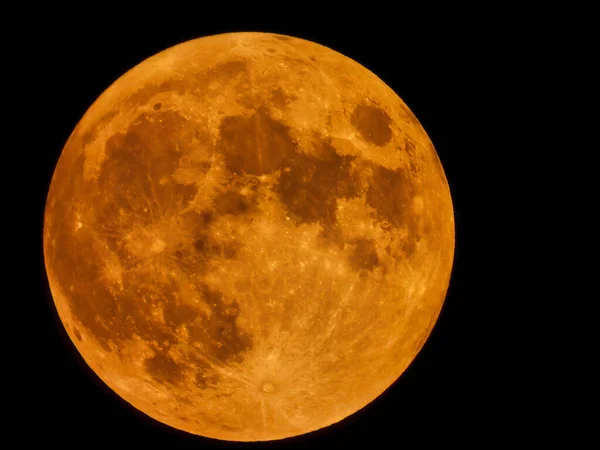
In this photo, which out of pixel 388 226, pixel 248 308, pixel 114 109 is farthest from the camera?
pixel 114 109

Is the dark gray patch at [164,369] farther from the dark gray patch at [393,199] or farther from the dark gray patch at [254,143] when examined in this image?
the dark gray patch at [393,199]

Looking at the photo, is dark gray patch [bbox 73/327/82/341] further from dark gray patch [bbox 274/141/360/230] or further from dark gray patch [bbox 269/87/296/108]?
dark gray patch [bbox 269/87/296/108]

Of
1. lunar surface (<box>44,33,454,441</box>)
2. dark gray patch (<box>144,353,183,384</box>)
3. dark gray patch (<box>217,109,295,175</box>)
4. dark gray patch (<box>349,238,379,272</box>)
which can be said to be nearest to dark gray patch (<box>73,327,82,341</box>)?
lunar surface (<box>44,33,454,441</box>)

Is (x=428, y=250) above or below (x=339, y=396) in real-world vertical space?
above

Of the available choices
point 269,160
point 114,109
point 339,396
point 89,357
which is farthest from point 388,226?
point 89,357

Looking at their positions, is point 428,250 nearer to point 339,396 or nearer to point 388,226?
point 388,226

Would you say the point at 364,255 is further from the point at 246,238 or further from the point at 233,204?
the point at 233,204
